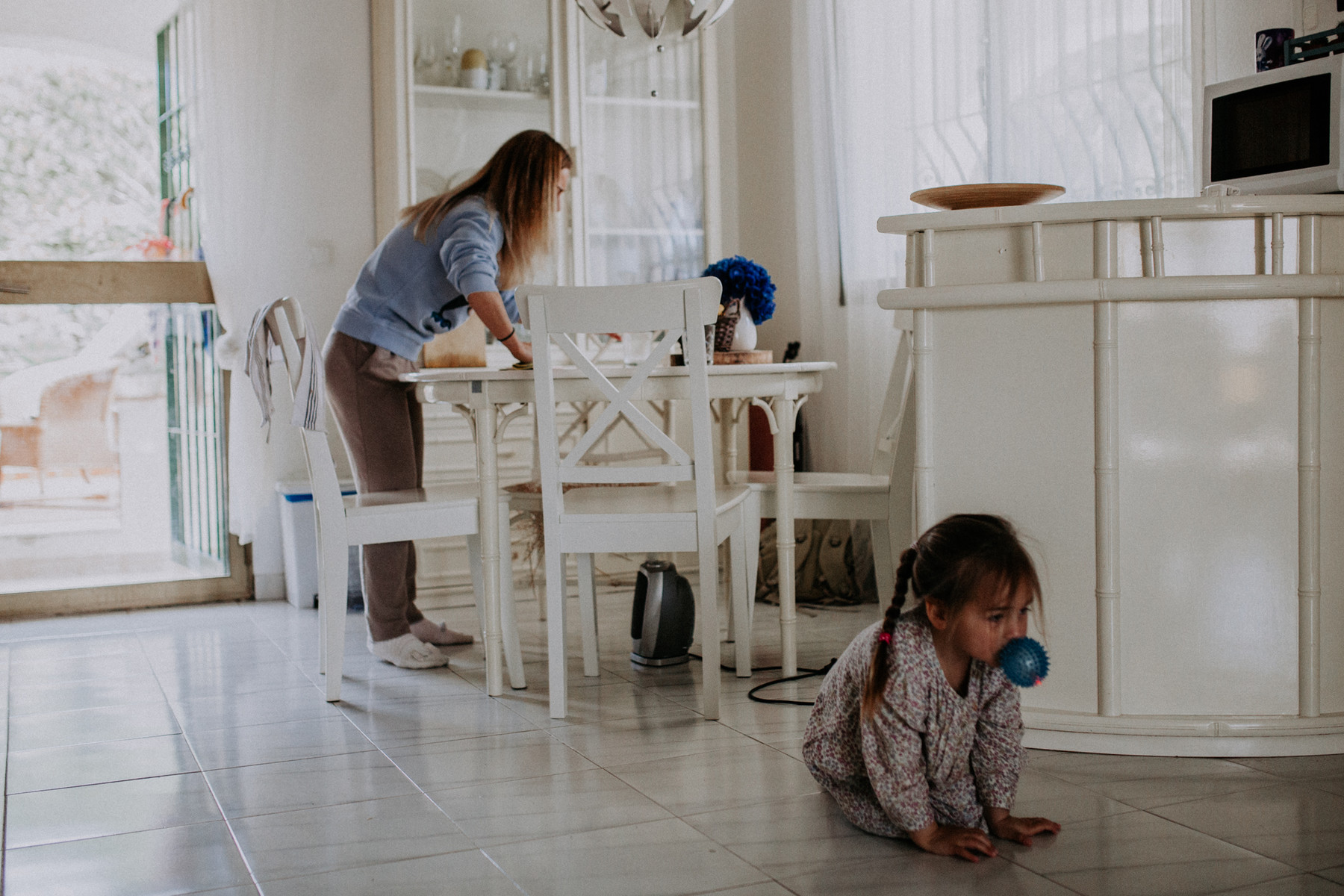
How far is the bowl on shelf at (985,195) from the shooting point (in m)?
2.31

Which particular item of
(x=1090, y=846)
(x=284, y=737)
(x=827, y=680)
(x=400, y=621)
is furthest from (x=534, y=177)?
(x=1090, y=846)

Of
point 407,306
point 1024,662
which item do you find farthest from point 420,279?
point 1024,662

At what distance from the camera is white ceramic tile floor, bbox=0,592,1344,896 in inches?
65.8

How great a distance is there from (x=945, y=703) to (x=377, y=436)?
184 centimetres

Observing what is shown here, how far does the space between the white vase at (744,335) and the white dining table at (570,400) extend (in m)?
0.22

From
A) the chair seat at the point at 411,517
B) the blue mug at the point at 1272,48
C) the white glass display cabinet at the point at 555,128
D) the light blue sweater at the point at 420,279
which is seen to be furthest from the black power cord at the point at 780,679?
the blue mug at the point at 1272,48

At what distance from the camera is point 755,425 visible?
4402mm

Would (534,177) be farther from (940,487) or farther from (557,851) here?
(557,851)

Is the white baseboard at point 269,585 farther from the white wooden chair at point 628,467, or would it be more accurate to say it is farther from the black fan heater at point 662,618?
the white wooden chair at point 628,467

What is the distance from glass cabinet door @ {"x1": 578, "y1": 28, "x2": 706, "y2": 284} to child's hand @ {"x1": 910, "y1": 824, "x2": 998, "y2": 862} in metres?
2.82

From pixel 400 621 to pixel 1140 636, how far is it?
182 cm

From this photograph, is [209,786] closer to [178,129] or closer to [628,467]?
[628,467]

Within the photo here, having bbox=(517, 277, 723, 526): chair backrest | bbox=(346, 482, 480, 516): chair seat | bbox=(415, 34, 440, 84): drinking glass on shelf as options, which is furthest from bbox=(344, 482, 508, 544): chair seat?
bbox=(415, 34, 440, 84): drinking glass on shelf

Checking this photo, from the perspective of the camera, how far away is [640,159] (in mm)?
4355
